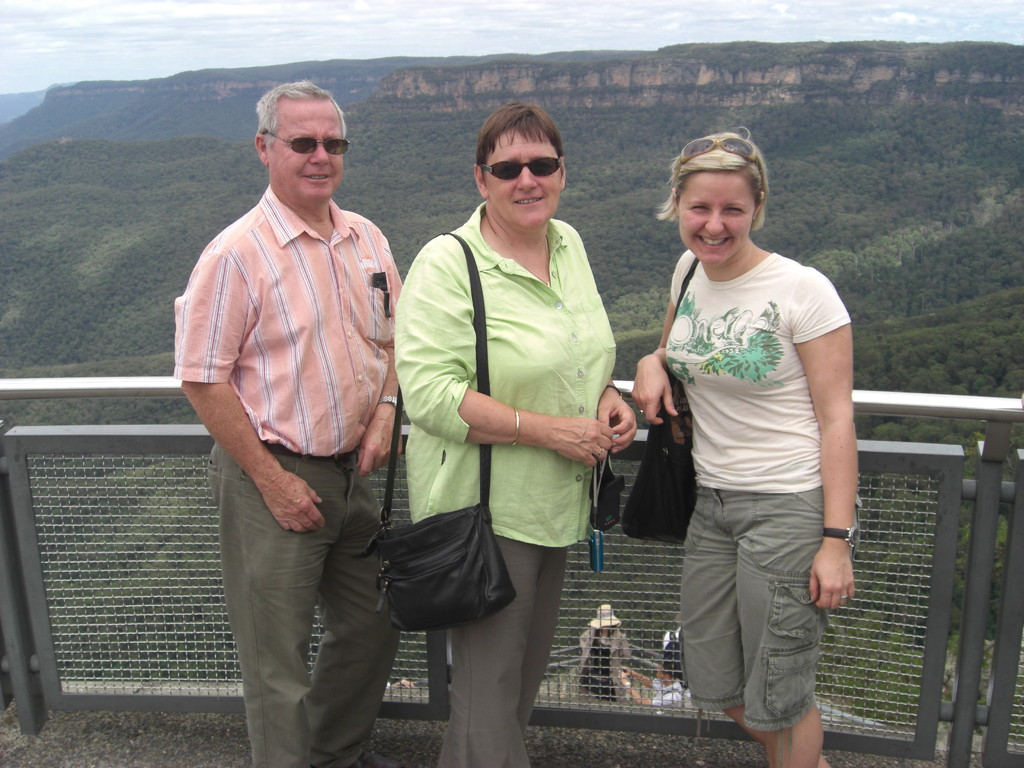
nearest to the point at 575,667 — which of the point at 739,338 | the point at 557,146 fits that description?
the point at 739,338

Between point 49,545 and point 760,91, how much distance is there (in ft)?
269

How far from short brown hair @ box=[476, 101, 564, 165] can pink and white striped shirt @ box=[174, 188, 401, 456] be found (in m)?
0.51

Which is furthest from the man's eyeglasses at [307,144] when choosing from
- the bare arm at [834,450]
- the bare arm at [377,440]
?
the bare arm at [834,450]

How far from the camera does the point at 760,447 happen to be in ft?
6.56

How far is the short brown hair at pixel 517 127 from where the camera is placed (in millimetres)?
1974

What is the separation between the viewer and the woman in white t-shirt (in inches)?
75.2

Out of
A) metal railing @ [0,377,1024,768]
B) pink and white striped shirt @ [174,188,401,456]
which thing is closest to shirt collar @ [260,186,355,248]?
pink and white striped shirt @ [174,188,401,456]

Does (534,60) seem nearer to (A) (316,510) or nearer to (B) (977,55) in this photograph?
(B) (977,55)

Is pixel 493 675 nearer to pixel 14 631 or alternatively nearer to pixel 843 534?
pixel 843 534

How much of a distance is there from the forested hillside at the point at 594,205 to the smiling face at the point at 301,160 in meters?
33.9

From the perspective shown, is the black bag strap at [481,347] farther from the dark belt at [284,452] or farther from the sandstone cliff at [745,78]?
the sandstone cliff at [745,78]

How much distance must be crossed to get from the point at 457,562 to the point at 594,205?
58.7 metres

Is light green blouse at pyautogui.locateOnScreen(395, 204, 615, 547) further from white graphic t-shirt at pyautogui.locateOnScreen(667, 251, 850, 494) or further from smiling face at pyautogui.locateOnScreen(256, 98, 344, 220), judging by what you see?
smiling face at pyautogui.locateOnScreen(256, 98, 344, 220)

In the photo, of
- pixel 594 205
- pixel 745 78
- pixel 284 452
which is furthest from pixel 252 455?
pixel 745 78
